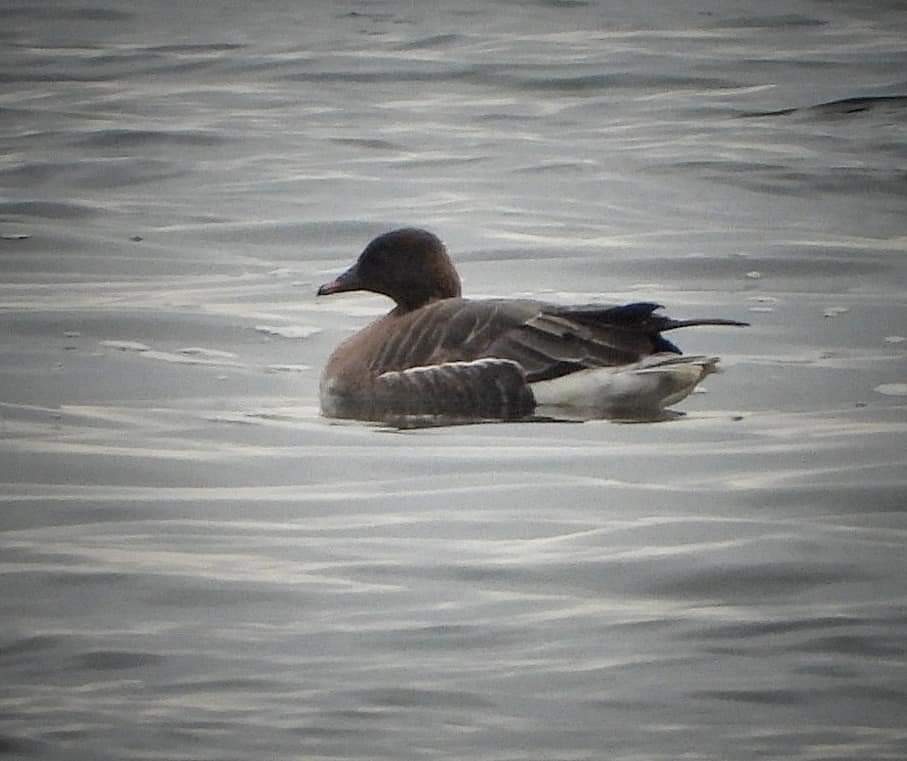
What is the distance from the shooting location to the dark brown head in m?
12.1

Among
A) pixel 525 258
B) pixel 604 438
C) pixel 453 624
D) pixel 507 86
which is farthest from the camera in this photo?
pixel 507 86

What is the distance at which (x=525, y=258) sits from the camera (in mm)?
15719

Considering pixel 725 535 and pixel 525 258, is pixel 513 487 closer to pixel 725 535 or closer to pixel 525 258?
pixel 725 535

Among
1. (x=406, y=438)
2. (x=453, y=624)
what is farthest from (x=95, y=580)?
(x=406, y=438)

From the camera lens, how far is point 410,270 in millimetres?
12062

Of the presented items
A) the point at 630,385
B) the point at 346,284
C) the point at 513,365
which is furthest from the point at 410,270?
the point at 630,385

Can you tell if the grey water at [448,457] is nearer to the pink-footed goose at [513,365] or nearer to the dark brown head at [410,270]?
the pink-footed goose at [513,365]

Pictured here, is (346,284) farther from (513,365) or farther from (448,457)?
(448,457)

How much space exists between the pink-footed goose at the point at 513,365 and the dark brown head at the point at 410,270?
1.76 feet

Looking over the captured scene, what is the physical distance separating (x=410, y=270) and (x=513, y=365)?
1.17 meters

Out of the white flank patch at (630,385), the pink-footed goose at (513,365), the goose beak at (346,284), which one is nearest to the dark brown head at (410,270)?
the goose beak at (346,284)

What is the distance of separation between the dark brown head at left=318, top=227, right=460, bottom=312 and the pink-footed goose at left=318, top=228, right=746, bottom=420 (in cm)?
54

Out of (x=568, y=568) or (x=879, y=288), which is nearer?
Answer: (x=568, y=568)

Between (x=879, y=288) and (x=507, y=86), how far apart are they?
35.3 ft
